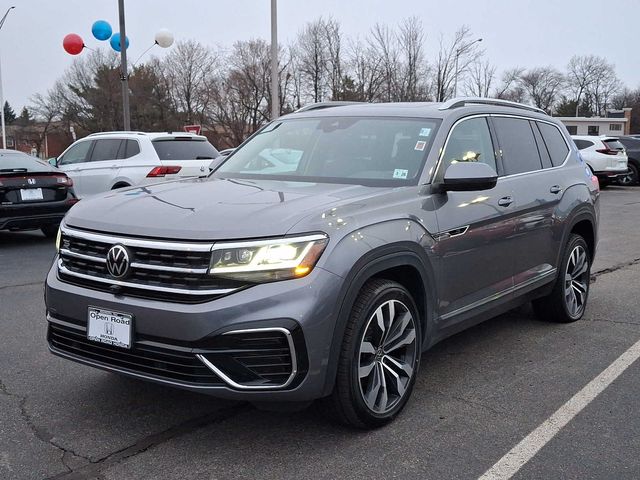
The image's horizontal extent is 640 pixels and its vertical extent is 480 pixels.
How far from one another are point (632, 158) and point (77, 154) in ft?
61.9

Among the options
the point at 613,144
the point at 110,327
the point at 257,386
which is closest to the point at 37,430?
the point at 110,327

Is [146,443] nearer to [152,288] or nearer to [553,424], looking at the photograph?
[152,288]

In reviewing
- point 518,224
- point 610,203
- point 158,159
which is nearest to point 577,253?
point 518,224

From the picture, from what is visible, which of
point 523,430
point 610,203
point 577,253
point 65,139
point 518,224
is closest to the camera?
point 523,430

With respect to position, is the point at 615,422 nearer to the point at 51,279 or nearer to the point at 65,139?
the point at 51,279

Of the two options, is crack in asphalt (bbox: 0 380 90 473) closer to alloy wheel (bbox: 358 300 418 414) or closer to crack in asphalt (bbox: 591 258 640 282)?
alloy wheel (bbox: 358 300 418 414)

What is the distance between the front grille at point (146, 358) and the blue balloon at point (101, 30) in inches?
701

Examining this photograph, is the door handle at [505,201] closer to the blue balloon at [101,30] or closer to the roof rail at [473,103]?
the roof rail at [473,103]

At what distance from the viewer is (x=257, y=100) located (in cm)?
5669

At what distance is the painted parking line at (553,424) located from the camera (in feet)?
10.2

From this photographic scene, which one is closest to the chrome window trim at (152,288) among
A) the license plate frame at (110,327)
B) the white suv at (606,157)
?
the license plate frame at (110,327)

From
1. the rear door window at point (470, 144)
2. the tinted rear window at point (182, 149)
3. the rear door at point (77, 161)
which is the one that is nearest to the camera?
the rear door window at point (470, 144)

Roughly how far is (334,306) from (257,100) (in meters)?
55.2

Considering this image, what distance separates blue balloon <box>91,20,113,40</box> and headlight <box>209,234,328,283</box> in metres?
18.3
